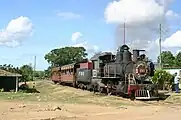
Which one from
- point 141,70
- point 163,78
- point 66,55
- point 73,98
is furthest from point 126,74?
point 66,55

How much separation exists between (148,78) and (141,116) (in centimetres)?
1012

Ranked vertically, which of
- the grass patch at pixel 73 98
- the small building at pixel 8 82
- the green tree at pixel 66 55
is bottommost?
the grass patch at pixel 73 98

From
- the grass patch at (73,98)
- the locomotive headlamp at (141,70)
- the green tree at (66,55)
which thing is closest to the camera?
the grass patch at (73,98)

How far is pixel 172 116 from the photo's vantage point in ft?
52.5

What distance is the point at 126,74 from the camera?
25.8 metres

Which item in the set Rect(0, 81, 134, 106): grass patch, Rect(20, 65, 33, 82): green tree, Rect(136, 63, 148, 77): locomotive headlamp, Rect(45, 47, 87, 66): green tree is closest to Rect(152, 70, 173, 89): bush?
Rect(0, 81, 134, 106): grass patch

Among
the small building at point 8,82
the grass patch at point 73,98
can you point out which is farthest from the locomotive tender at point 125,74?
the small building at point 8,82

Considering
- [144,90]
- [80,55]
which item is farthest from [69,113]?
[80,55]

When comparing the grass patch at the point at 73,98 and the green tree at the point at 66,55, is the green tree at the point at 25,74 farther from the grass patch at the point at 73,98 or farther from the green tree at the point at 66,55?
the green tree at the point at 66,55

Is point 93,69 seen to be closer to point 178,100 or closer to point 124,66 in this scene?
point 124,66

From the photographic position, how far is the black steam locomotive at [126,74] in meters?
24.7

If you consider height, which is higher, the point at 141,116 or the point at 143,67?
the point at 143,67

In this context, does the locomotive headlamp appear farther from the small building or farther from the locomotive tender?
the small building

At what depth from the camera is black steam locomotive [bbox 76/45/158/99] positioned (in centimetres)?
2470
